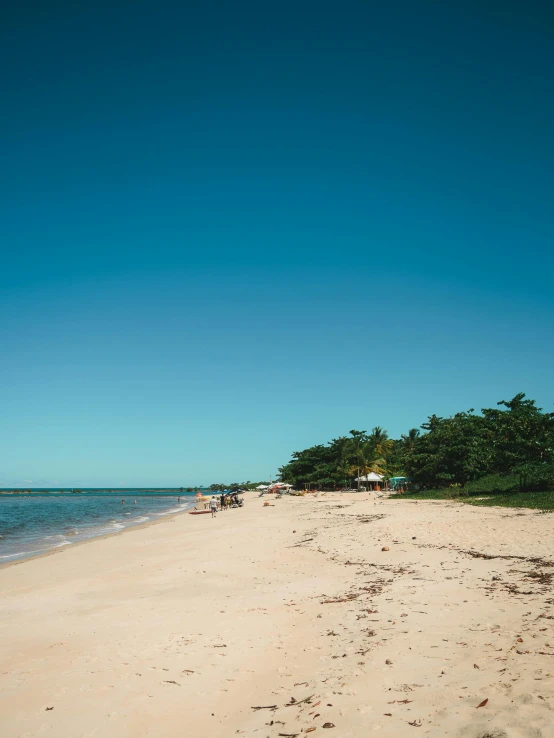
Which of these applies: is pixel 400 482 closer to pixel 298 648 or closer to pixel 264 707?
pixel 298 648

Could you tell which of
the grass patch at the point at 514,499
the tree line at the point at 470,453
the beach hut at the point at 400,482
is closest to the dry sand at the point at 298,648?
the grass patch at the point at 514,499

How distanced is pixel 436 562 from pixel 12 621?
10.9 metres

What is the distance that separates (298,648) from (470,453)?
39001 millimetres

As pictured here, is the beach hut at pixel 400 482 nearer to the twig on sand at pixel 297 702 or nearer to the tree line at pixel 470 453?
the tree line at pixel 470 453

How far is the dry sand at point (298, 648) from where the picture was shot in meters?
5.18

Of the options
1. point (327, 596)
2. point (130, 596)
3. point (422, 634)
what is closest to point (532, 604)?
point (422, 634)

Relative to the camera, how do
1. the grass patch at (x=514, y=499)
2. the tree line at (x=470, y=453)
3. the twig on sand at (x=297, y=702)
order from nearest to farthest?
1. the twig on sand at (x=297, y=702)
2. the grass patch at (x=514, y=499)
3. the tree line at (x=470, y=453)

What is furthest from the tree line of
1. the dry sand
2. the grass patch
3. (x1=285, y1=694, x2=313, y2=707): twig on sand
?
(x1=285, y1=694, x2=313, y2=707): twig on sand

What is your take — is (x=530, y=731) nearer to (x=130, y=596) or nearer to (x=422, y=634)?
(x=422, y=634)

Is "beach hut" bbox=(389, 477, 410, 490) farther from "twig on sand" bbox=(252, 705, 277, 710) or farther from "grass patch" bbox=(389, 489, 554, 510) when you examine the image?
"twig on sand" bbox=(252, 705, 277, 710)

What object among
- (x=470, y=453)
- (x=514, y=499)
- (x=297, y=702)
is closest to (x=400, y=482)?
(x=470, y=453)

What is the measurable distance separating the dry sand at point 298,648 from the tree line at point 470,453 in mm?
18972

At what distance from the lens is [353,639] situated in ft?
24.8

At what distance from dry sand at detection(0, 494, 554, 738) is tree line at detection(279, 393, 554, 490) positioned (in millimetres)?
18972
